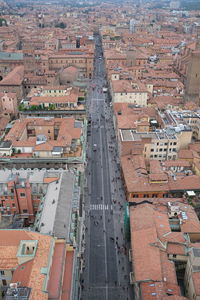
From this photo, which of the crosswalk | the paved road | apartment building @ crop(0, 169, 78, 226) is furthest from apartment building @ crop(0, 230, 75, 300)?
the crosswalk

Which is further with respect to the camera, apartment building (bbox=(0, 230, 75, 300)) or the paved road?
the paved road

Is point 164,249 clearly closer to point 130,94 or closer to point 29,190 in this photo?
point 29,190

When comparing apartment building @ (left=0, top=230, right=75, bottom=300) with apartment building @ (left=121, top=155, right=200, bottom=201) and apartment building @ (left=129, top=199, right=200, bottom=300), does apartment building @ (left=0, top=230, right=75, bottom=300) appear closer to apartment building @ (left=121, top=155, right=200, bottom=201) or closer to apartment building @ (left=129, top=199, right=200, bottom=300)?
apartment building @ (left=129, top=199, right=200, bottom=300)

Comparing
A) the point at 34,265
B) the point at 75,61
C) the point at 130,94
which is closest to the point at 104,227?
the point at 34,265

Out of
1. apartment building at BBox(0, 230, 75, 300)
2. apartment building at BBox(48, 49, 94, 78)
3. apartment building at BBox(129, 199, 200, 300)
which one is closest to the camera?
apartment building at BBox(0, 230, 75, 300)

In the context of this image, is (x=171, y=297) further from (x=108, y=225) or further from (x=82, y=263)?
(x=108, y=225)

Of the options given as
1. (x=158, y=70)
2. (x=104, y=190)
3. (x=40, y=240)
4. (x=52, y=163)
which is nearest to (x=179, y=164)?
(x=104, y=190)

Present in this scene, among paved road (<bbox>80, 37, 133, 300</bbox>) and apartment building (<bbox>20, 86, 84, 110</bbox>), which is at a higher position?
apartment building (<bbox>20, 86, 84, 110</bbox>)

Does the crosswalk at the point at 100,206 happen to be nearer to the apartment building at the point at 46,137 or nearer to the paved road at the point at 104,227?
the paved road at the point at 104,227
